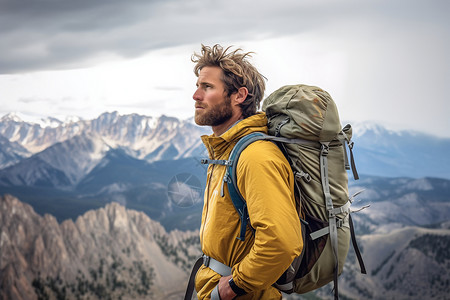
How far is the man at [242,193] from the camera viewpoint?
95.0 inches

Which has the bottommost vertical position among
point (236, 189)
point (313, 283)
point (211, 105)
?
point (313, 283)

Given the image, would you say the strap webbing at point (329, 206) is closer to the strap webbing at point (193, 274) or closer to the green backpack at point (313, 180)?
the green backpack at point (313, 180)

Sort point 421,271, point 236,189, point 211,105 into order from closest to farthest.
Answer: point 236,189
point 211,105
point 421,271

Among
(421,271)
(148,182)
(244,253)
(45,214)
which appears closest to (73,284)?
(45,214)

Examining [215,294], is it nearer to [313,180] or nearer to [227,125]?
[313,180]

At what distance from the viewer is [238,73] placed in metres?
2.98

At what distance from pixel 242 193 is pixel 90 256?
5412 centimetres

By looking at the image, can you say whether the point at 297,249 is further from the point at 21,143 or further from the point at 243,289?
the point at 21,143

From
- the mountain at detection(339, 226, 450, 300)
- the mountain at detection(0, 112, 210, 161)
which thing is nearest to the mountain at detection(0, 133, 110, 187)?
the mountain at detection(0, 112, 210, 161)

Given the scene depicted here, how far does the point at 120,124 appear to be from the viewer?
222 feet

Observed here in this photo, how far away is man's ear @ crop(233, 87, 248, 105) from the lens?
298 centimetres

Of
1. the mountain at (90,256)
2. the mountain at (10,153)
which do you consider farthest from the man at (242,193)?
the mountain at (10,153)

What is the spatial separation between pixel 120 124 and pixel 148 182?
12560 mm

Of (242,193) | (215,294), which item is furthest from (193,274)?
(242,193)
